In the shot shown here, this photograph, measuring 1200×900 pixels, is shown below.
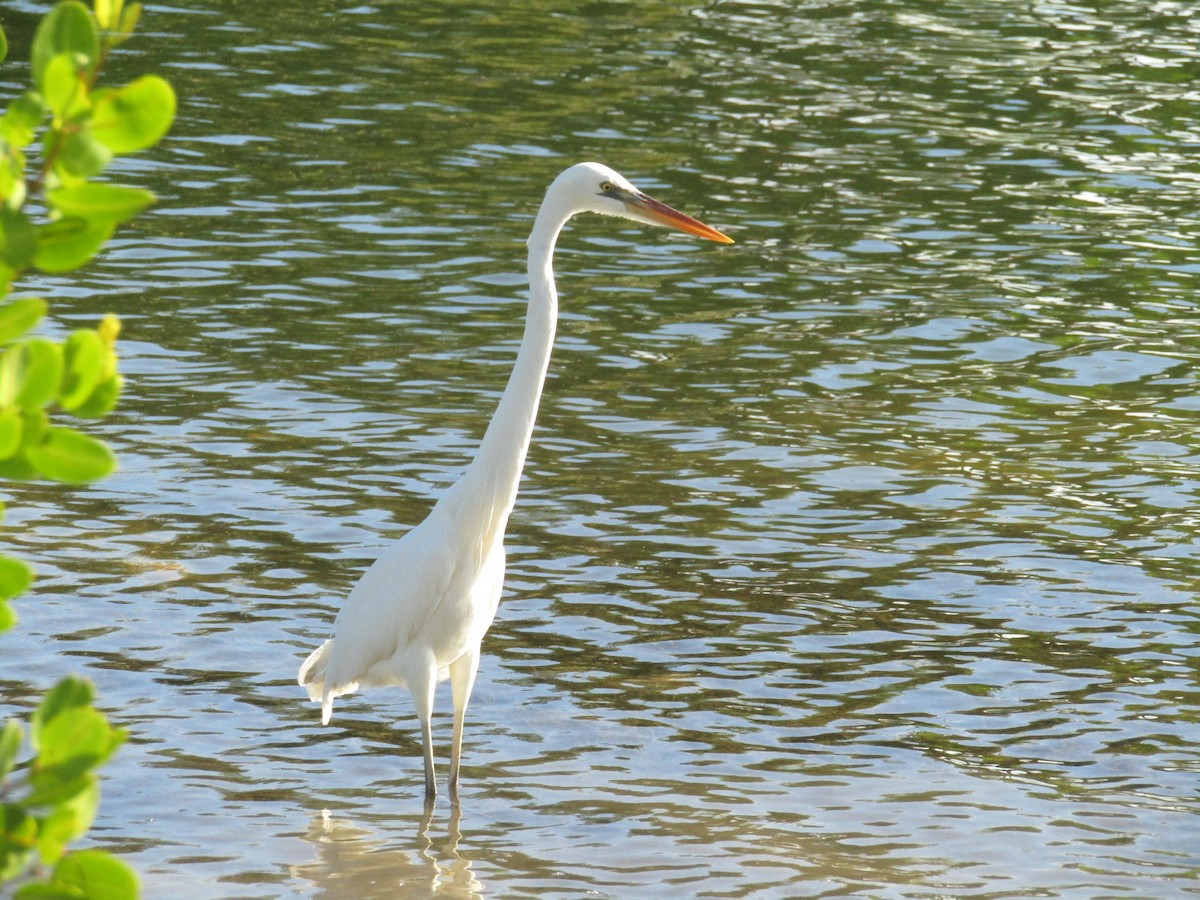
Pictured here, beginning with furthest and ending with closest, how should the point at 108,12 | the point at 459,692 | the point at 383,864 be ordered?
the point at 459,692 → the point at 383,864 → the point at 108,12

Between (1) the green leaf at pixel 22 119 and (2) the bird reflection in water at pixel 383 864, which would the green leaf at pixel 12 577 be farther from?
(2) the bird reflection in water at pixel 383 864

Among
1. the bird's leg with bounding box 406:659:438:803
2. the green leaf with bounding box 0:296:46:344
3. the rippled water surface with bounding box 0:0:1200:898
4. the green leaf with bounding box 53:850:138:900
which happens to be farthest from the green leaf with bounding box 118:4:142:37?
the bird's leg with bounding box 406:659:438:803

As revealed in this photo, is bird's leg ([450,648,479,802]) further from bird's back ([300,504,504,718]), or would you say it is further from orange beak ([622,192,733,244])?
orange beak ([622,192,733,244])

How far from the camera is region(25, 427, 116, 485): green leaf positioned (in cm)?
139

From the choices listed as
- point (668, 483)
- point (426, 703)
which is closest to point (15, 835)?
point (426, 703)

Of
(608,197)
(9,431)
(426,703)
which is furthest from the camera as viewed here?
(608,197)

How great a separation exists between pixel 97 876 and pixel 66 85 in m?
Result: 0.71

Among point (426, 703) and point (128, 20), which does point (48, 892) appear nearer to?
point (128, 20)

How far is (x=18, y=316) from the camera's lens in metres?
1.38

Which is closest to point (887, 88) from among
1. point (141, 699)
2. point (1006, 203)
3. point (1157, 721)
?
point (1006, 203)

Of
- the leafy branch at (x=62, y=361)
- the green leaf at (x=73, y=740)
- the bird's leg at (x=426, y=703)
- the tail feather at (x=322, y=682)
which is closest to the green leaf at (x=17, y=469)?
the leafy branch at (x=62, y=361)

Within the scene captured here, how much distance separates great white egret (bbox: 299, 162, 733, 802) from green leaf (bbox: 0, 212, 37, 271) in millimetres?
4008

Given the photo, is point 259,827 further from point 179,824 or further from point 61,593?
point 61,593

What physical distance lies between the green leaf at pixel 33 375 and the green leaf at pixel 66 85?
0.21m
